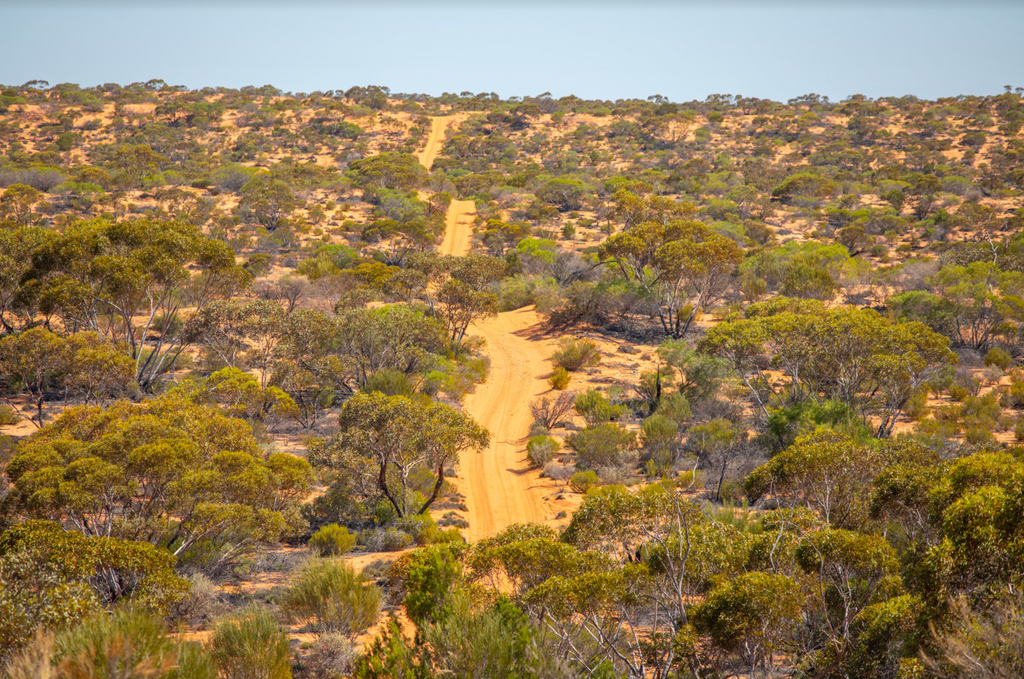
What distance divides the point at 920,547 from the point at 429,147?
246ft

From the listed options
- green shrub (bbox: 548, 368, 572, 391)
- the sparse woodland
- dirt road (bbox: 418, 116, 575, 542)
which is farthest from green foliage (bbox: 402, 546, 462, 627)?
green shrub (bbox: 548, 368, 572, 391)

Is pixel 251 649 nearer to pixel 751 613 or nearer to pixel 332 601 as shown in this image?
pixel 332 601

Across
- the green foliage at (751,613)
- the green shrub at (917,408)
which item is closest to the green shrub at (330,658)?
the green foliage at (751,613)

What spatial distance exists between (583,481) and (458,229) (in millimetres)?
34986

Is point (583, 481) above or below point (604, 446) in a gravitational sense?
below

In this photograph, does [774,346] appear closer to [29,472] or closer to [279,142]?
[29,472]

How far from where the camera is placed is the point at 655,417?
2011cm

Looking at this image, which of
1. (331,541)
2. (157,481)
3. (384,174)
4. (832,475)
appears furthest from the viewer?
(384,174)

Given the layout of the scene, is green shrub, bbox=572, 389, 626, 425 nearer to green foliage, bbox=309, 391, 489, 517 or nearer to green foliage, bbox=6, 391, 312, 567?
green foliage, bbox=309, 391, 489, 517

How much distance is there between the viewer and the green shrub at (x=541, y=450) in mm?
19719

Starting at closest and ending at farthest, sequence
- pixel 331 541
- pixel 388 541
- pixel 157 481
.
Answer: pixel 157 481
pixel 331 541
pixel 388 541

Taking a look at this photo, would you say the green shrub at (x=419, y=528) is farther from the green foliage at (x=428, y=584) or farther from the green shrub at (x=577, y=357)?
the green shrub at (x=577, y=357)

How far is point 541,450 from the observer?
1972 centimetres

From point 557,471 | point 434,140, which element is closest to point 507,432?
point 557,471
